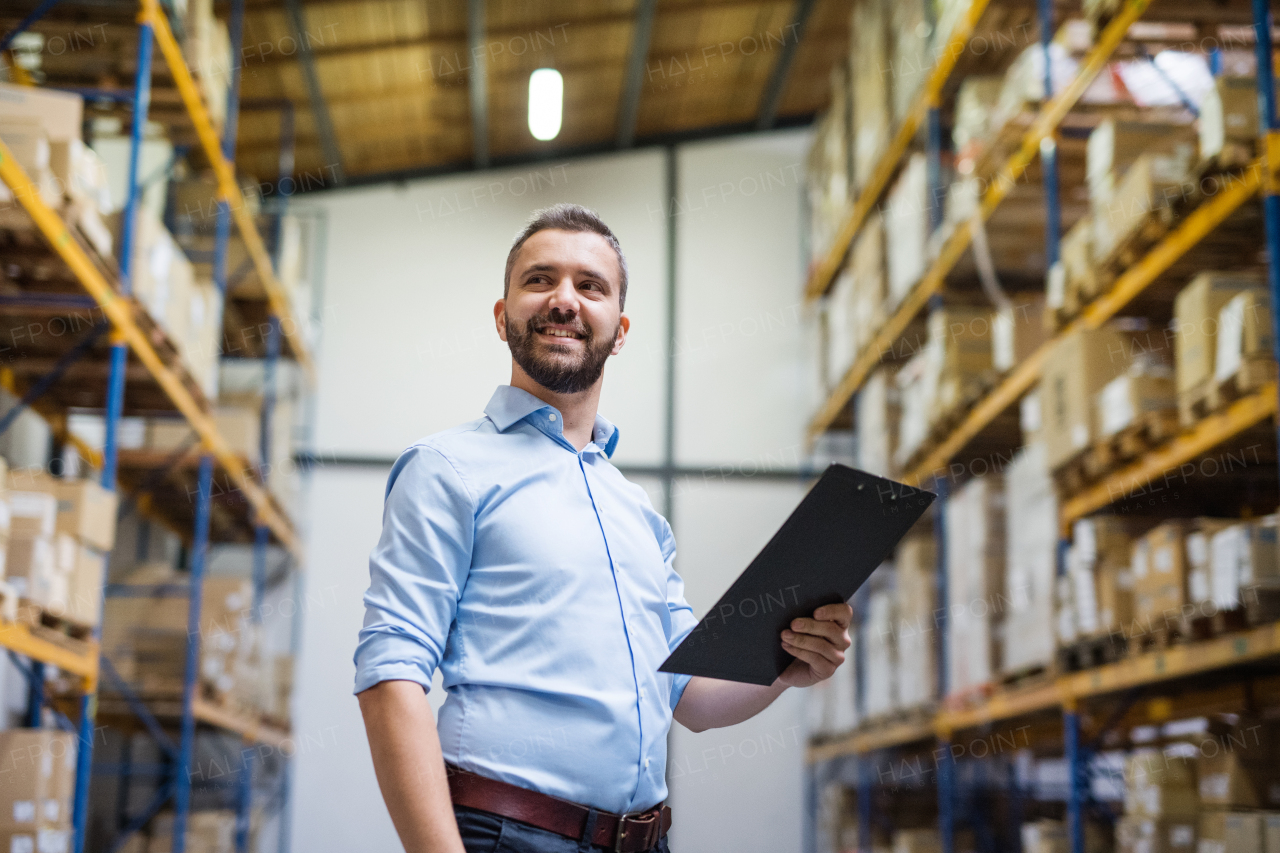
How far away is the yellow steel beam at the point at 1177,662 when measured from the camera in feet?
13.5

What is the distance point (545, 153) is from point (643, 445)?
10.7 ft

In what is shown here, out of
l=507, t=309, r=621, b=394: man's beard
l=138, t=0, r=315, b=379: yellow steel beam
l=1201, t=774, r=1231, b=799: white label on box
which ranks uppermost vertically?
l=138, t=0, r=315, b=379: yellow steel beam

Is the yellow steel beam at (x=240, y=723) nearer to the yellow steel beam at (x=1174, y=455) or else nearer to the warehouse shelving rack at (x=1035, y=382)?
the warehouse shelving rack at (x=1035, y=382)

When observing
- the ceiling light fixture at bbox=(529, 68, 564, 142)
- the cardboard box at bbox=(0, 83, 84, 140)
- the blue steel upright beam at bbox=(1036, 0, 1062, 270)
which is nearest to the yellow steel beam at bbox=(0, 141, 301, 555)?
the cardboard box at bbox=(0, 83, 84, 140)

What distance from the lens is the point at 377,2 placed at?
30.2 feet

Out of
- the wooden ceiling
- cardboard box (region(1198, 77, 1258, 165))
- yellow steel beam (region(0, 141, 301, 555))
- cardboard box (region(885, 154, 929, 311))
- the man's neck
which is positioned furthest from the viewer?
the wooden ceiling

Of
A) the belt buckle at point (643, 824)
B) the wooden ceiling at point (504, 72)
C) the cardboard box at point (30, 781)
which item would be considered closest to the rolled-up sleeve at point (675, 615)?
the belt buckle at point (643, 824)

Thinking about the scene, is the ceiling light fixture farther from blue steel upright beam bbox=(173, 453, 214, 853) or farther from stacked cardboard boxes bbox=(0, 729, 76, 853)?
stacked cardboard boxes bbox=(0, 729, 76, 853)

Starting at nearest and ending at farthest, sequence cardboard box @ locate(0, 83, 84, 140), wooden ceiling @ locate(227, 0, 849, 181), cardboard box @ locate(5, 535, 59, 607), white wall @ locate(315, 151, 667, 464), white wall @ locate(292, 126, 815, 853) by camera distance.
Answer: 1. cardboard box @ locate(5, 535, 59, 607)
2. cardboard box @ locate(0, 83, 84, 140)
3. wooden ceiling @ locate(227, 0, 849, 181)
4. white wall @ locate(292, 126, 815, 853)
5. white wall @ locate(315, 151, 667, 464)

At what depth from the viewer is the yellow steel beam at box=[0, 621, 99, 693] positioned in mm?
4777

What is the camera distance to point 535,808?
5.98ft

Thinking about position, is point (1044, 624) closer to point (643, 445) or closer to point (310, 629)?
point (643, 445)

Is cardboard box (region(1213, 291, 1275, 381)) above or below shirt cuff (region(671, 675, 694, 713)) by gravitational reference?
above

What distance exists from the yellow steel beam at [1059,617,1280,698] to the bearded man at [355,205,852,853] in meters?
2.56
